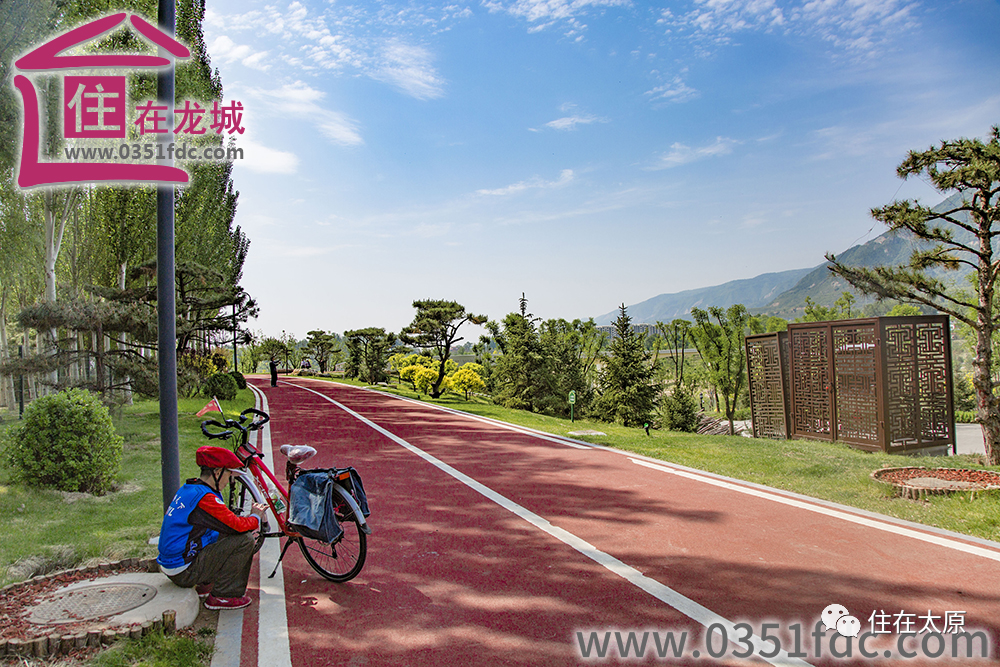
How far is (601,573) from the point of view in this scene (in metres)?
4.41

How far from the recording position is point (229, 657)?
3.25 meters

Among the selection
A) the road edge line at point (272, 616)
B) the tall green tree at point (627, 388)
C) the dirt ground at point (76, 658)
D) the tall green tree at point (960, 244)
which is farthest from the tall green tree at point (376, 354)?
the dirt ground at point (76, 658)

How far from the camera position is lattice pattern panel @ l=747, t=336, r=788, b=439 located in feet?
47.4

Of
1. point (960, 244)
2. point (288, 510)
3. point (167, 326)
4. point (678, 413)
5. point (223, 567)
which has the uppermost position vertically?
point (960, 244)

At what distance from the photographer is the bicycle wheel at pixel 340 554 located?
166 inches

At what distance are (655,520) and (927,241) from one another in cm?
887

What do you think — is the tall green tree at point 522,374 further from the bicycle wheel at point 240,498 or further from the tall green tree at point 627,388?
the bicycle wheel at point 240,498

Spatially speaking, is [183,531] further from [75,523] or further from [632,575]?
[632,575]

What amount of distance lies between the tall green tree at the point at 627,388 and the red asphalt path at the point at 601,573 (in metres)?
20.7

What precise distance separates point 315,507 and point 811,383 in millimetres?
12411

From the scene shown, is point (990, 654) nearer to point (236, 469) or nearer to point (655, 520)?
point (655, 520)

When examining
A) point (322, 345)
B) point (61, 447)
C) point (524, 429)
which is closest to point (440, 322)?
point (524, 429)

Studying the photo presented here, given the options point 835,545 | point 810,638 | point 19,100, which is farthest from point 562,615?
point 19,100

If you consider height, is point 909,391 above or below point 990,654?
above
